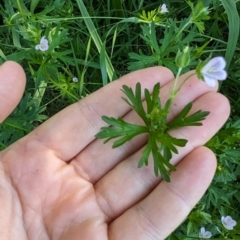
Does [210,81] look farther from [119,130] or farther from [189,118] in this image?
[119,130]

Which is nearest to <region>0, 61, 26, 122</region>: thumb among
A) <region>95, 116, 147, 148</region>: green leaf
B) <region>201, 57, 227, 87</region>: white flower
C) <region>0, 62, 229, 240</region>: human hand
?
<region>0, 62, 229, 240</region>: human hand

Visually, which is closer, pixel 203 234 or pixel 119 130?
pixel 119 130

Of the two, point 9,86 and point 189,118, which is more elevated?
point 9,86

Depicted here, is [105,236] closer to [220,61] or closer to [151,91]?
[151,91]

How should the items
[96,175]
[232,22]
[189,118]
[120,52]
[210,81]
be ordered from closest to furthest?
[210,81] < [189,118] < [96,175] < [232,22] < [120,52]

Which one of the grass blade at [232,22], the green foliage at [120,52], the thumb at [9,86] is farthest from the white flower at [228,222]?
the thumb at [9,86]

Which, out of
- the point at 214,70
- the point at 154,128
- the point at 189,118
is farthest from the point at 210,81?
the point at 154,128

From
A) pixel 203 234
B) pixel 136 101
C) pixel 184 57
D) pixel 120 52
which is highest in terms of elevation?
pixel 184 57

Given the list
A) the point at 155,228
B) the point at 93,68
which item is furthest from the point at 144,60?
the point at 155,228
